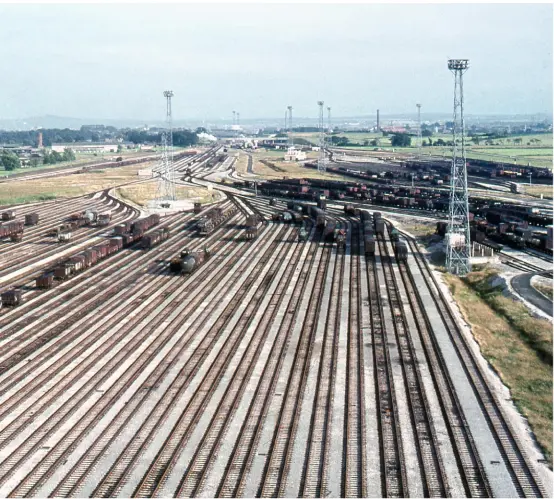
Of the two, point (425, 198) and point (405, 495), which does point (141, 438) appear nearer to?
point (405, 495)

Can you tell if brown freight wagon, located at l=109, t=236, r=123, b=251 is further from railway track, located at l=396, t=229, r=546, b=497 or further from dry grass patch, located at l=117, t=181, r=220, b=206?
dry grass patch, located at l=117, t=181, r=220, b=206

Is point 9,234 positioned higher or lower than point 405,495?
higher

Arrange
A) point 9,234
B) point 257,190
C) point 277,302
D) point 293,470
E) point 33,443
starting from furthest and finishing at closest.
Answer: point 257,190 → point 9,234 → point 277,302 → point 33,443 → point 293,470

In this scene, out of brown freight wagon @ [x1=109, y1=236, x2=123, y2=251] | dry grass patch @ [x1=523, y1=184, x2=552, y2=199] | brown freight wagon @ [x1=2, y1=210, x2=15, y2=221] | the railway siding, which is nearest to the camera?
the railway siding

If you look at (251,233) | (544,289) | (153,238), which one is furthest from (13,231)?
(544,289)

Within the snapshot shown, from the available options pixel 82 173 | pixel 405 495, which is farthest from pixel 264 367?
pixel 82 173

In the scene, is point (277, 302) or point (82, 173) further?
point (82, 173)

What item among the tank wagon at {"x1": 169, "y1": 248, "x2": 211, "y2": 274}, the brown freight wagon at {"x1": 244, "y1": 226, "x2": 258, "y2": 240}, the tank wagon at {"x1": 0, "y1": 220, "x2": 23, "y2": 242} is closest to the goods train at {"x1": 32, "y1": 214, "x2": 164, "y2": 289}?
the tank wagon at {"x1": 0, "y1": 220, "x2": 23, "y2": 242}

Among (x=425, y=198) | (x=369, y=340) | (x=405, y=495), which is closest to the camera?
(x=405, y=495)
